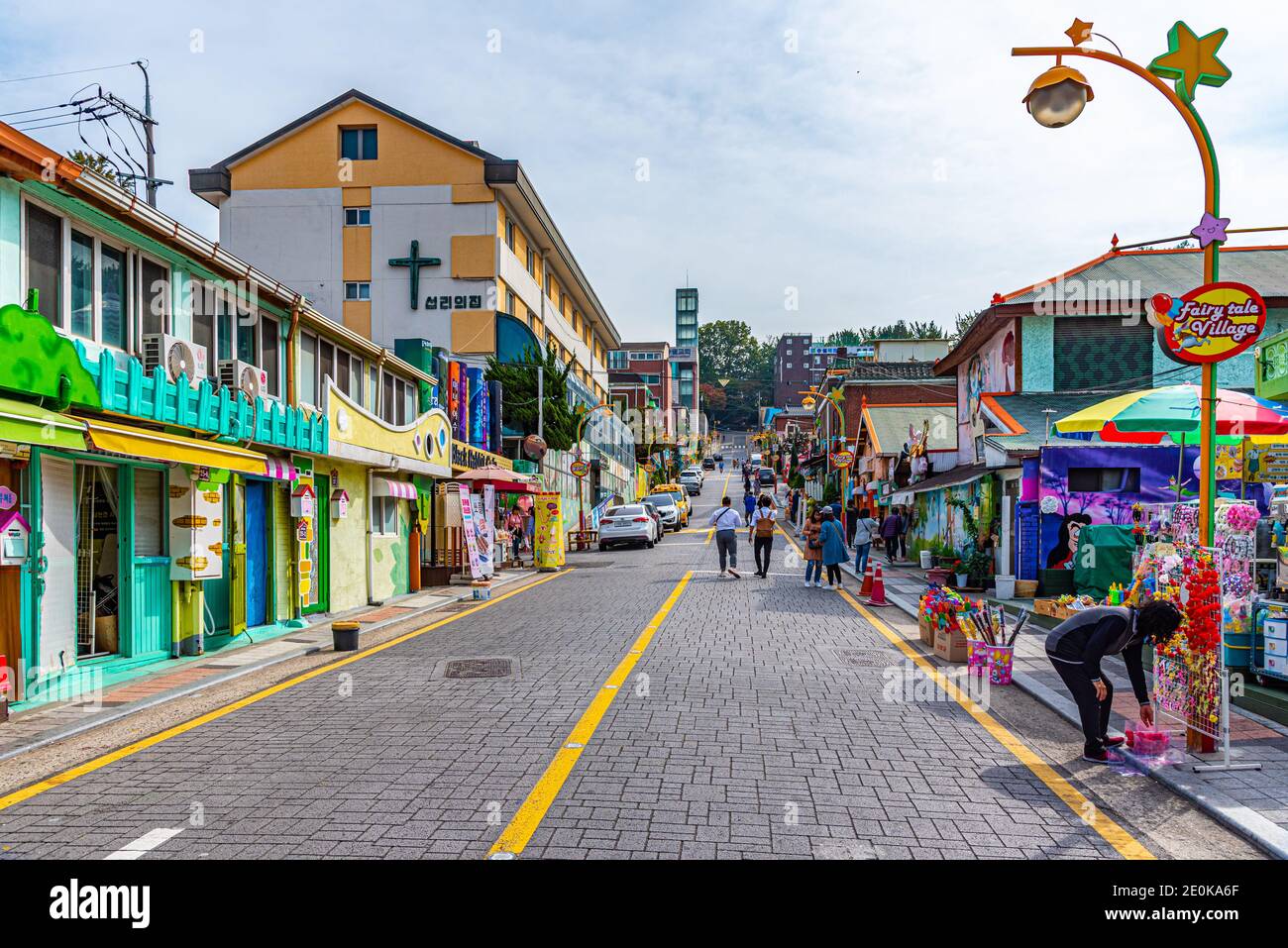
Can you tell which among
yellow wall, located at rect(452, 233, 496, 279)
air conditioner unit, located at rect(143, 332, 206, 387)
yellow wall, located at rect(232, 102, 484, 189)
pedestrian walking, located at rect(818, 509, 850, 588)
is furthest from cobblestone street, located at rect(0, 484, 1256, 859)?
yellow wall, located at rect(232, 102, 484, 189)

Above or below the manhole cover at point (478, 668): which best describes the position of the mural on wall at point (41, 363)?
above

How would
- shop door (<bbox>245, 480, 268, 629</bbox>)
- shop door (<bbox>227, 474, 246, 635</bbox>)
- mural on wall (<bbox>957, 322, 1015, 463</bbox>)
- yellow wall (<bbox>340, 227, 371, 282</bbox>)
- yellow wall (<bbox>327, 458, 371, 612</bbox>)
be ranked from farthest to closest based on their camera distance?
yellow wall (<bbox>340, 227, 371, 282</bbox>)
mural on wall (<bbox>957, 322, 1015, 463</bbox>)
yellow wall (<bbox>327, 458, 371, 612</bbox>)
shop door (<bbox>245, 480, 268, 629</bbox>)
shop door (<bbox>227, 474, 246, 635</bbox>)

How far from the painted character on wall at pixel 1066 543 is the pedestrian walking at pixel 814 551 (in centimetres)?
459

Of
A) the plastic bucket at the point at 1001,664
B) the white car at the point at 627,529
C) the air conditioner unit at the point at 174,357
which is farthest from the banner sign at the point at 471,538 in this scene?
the plastic bucket at the point at 1001,664

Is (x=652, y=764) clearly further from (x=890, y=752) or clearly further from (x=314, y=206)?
(x=314, y=206)

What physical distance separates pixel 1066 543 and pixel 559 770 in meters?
14.6

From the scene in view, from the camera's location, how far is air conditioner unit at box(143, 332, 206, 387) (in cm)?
1040

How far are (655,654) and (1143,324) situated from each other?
17.0 m

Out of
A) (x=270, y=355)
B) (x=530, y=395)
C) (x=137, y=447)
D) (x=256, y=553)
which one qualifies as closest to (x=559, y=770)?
(x=137, y=447)

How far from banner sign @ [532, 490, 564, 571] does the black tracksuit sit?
19.3 metres

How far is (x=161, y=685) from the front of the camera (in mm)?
9773

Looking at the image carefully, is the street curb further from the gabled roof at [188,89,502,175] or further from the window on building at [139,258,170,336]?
the gabled roof at [188,89,502,175]

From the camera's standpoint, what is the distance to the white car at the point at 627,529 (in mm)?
33219

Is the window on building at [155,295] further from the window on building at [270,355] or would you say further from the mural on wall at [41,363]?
the window on building at [270,355]
